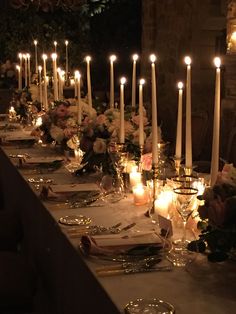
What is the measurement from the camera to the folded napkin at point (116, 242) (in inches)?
67.7

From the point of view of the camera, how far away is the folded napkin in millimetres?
1719

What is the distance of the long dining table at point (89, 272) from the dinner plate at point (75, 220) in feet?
0.08

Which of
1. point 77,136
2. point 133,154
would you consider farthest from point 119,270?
point 77,136

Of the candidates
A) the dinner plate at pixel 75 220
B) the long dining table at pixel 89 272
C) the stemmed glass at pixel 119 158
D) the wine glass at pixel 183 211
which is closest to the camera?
the long dining table at pixel 89 272

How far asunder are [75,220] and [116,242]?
37 centimetres

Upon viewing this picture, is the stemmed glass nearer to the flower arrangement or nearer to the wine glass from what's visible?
the wine glass

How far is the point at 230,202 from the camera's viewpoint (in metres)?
1.55

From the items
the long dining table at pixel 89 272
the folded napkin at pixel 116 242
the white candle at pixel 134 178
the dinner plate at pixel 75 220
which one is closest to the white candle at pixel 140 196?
the long dining table at pixel 89 272

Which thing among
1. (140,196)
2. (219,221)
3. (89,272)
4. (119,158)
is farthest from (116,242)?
(119,158)

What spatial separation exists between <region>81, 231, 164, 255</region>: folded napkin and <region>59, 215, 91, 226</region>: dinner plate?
0.25 metres

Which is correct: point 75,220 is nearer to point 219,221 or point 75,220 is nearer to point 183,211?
point 183,211

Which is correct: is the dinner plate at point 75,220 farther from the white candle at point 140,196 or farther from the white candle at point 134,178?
the white candle at point 134,178

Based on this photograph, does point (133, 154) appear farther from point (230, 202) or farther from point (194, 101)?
point (194, 101)

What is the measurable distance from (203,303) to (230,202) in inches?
11.7
